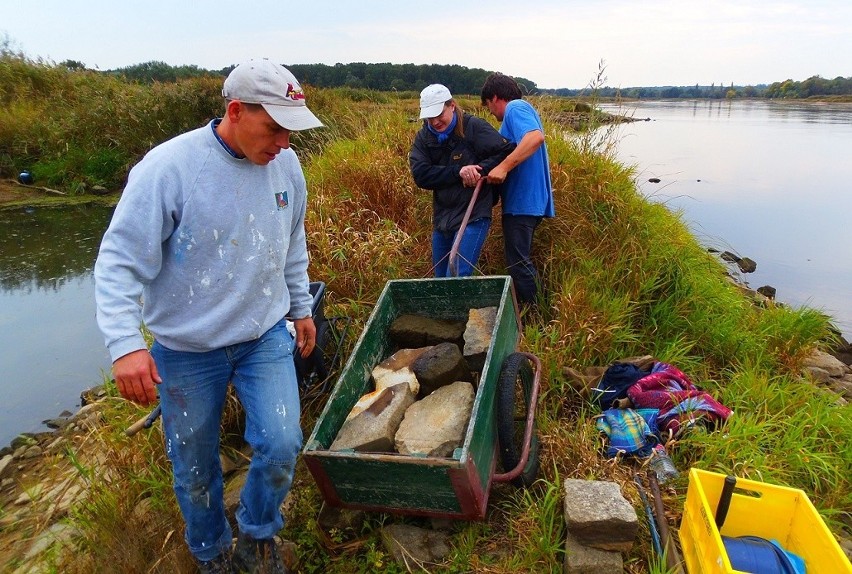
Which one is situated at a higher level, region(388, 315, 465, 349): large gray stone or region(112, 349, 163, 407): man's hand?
region(112, 349, 163, 407): man's hand

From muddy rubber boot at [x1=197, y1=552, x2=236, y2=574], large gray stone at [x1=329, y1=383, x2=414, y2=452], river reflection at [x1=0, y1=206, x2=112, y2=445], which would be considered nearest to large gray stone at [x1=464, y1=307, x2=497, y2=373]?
large gray stone at [x1=329, y1=383, x2=414, y2=452]

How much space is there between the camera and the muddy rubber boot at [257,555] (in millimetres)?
2193

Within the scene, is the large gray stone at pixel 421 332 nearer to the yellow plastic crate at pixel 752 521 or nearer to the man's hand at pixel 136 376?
the yellow plastic crate at pixel 752 521

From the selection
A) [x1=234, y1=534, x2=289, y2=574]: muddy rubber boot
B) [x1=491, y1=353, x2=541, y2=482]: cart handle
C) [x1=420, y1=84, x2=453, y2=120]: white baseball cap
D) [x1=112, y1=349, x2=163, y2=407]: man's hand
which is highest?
[x1=420, y1=84, x2=453, y2=120]: white baseball cap

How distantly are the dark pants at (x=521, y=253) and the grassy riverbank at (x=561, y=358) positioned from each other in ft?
0.61

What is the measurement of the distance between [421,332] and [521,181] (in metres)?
1.44

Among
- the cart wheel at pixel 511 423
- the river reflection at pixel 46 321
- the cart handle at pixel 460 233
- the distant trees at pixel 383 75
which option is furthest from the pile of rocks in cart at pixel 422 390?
the distant trees at pixel 383 75

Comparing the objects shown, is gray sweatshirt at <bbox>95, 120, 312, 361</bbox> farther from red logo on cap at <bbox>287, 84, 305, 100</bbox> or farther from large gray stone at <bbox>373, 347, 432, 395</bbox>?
large gray stone at <bbox>373, 347, 432, 395</bbox>

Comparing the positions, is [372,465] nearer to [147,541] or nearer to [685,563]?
[147,541]

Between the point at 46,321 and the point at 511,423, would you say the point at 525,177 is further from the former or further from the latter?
the point at 46,321

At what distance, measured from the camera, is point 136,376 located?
1698 mm

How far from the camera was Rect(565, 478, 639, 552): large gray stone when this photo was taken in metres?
2.22

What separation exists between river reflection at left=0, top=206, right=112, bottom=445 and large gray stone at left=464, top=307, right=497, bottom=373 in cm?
318

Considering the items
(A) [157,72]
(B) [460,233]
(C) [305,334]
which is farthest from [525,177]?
(A) [157,72]
